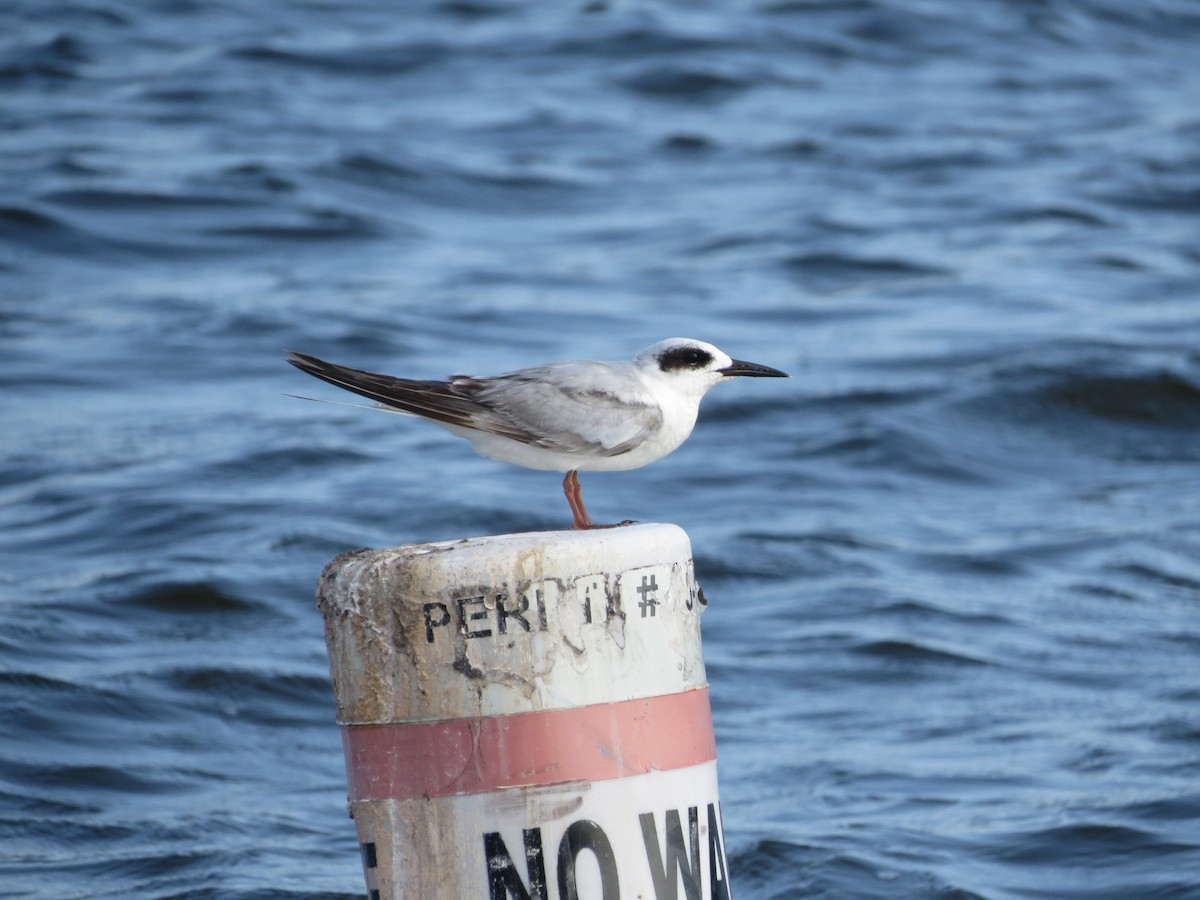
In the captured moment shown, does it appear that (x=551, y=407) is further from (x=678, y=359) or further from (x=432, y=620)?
(x=432, y=620)

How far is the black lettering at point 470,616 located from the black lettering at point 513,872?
0.43m

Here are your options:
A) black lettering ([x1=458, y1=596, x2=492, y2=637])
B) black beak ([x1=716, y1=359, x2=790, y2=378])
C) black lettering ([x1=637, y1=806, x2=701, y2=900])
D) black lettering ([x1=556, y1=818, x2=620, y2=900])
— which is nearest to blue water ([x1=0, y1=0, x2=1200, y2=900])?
black beak ([x1=716, y1=359, x2=790, y2=378])

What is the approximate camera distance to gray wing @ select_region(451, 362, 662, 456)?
468 centimetres

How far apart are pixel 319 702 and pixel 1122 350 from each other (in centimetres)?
909

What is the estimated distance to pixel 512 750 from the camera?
368 centimetres

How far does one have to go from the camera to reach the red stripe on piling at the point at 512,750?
367 centimetres

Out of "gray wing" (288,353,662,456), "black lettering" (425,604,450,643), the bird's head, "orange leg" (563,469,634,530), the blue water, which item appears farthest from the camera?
the blue water

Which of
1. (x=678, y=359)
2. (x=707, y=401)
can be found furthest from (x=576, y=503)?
(x=707, y=401)

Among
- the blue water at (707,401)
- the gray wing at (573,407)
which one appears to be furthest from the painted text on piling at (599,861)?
the blue water at (707,401)

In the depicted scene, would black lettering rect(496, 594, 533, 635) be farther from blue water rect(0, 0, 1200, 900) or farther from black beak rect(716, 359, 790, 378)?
blue water rect(0, 0, 1200, 900)

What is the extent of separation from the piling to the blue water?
11.2ft

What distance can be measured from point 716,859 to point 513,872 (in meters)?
0.53

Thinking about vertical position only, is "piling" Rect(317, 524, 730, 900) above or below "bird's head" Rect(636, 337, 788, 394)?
below

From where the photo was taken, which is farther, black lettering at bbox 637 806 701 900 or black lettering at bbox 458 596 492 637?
black lettering at bbox 637 806 701 900
